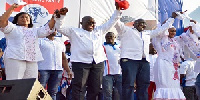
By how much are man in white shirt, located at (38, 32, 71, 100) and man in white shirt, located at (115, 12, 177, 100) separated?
3.96 feet

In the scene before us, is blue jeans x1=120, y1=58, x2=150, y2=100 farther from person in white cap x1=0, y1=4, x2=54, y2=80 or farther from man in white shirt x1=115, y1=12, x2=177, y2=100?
person in white cap x1=0, y1=4, x2=54, y2=80

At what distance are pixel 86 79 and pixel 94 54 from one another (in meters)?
0.38

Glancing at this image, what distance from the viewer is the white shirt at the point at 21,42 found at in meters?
4.52

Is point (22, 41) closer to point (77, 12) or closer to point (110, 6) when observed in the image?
point (77, 12)

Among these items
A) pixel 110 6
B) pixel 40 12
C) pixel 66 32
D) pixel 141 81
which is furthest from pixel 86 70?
pixel 110 6

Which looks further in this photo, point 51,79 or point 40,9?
point 40,9

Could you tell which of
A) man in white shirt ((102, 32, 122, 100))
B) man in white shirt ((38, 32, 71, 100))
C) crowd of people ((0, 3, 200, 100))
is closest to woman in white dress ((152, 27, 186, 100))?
crowd of people ((0, 3, 200, 100))

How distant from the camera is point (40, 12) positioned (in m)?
9.30

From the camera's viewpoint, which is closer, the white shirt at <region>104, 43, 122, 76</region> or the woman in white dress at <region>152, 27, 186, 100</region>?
the woman in white dress at <region>152, 27, 186, 100</region>

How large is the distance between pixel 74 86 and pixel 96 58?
0.51 meters

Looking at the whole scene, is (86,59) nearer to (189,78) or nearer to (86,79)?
(86,79)

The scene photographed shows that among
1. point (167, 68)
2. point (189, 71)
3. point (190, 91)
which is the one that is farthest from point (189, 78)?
point (167, 68)

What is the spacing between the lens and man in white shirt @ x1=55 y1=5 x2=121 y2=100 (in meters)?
4.94

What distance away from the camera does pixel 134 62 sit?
5.34m
